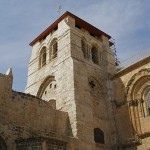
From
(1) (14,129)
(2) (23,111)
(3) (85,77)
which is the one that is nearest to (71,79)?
(3) (85,77)

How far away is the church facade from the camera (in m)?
12.4

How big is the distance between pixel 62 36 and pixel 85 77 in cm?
335

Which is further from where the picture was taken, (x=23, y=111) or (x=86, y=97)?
(x=86, y=97)

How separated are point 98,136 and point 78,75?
3368mm

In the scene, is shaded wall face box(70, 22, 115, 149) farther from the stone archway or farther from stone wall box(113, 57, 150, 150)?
the stone archway

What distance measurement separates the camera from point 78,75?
15469mm

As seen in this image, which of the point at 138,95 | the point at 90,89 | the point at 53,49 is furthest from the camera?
the point at 53,49

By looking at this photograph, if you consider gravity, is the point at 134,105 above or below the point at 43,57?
below

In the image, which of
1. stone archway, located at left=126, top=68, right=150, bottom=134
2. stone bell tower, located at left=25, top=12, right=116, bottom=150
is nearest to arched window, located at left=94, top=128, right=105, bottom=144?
stone bell tower, located at left=25, top=12, right=116, bottom=150

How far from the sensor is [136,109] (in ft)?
49.3

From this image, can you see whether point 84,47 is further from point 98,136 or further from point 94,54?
point 98,136

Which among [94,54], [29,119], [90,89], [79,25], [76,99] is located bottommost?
[29,119]

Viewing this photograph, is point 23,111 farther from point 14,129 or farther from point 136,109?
point 136,109

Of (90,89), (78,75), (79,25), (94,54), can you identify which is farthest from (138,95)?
(79,25)
